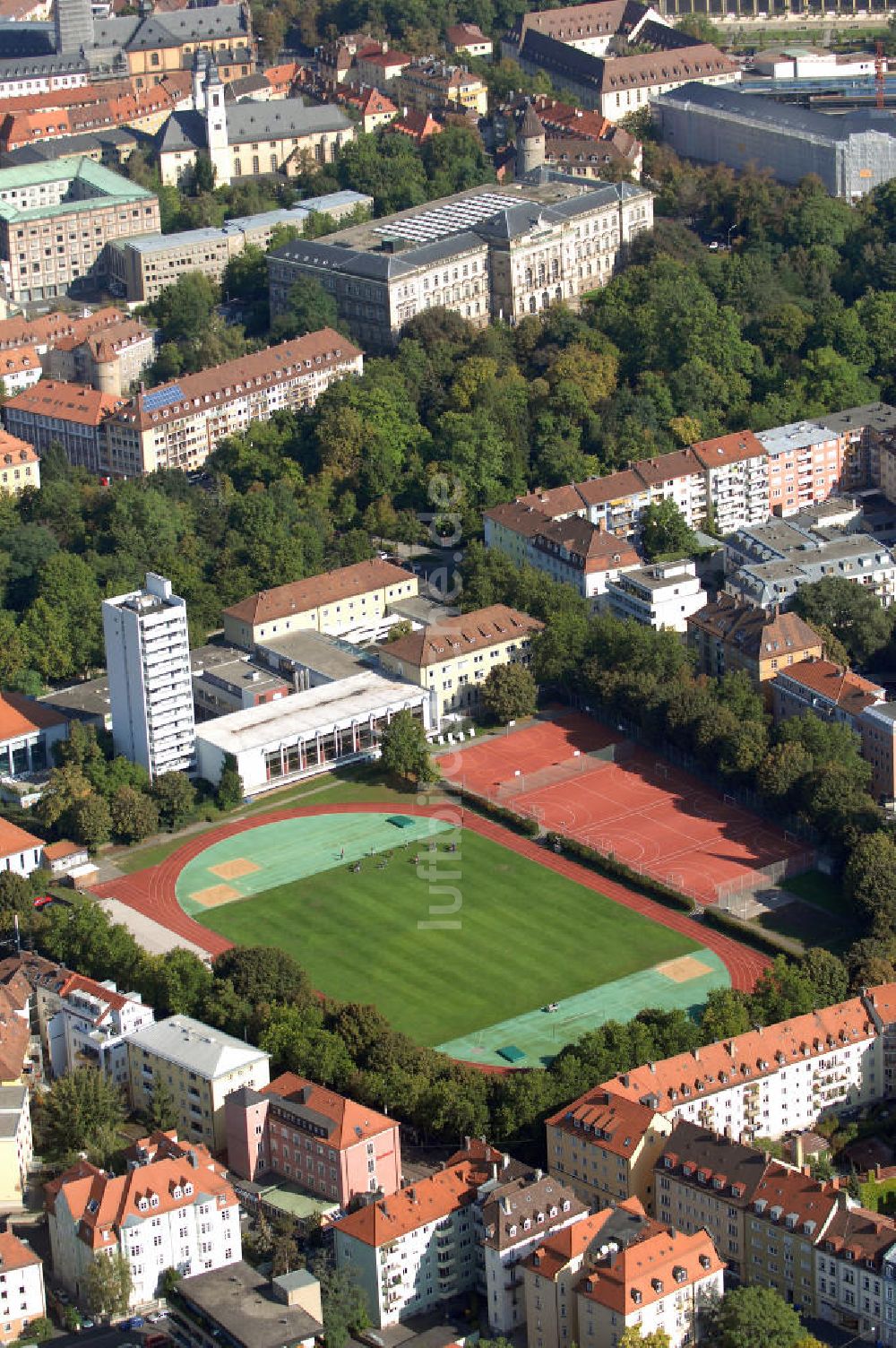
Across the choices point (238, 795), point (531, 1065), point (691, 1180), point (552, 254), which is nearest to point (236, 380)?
point (552, 254)

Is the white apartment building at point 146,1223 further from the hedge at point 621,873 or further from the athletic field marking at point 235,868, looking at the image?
the hedge at point 621,873

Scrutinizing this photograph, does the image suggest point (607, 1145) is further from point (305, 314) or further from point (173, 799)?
point (305, 314)

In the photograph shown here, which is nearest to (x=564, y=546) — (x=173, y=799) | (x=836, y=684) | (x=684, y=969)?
(x=836, y=684)

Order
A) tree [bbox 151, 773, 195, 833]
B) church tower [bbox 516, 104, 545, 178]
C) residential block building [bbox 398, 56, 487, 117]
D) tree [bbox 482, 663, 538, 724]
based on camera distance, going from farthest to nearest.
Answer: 1. residential block building [bbox 398, 56, 487, 117]
2. church tower [bbox 516, 104, 545, 178]
3. tree [bbox 482, 663, 538, 724]
4. tree [bbox 151, 773, 195, 833]

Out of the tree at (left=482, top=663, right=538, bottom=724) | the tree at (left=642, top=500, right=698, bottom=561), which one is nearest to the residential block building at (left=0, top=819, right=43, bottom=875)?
the tree at (left=482, top=663, right=538, bottom=724)

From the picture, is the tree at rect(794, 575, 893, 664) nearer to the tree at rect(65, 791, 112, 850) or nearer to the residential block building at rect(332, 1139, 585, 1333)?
the tree at rect(65, 791, 112, 850)

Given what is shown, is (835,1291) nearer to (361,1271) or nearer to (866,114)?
(361,1271)

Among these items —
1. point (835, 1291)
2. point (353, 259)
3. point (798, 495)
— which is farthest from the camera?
point (353, 259)
